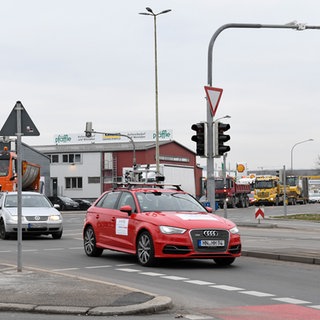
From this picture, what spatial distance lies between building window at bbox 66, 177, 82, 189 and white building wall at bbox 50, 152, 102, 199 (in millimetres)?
353

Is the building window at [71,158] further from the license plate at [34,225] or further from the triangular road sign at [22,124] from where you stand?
A: the triangular road sign at [22,124]

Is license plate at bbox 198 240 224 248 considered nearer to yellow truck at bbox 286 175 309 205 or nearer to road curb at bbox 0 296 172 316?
road curb at bbox 0 296 172 316

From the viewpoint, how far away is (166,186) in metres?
18.6

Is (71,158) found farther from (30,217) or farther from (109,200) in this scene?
(109,200)

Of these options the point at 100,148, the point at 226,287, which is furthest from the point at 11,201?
the point at 100,148

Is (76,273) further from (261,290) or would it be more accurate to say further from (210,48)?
(210,48)

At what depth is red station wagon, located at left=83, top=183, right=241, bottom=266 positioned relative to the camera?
1462cm

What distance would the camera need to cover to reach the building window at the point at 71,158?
88750mm

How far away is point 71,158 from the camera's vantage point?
8919 centimetres

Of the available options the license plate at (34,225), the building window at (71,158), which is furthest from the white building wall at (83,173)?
the license plate at (34,225)

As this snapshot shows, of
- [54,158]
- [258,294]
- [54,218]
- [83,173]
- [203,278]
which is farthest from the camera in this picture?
[54,158]

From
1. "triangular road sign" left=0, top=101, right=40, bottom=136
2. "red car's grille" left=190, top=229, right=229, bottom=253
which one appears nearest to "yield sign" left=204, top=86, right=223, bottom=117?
"red car's grille" left=190, top=229, right=229, bottom=253

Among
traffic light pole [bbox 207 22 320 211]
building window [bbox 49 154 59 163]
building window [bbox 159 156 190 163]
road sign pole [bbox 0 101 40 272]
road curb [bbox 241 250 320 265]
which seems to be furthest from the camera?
building window [bbox 49 154 59 163]

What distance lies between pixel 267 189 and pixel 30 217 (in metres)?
54.0
